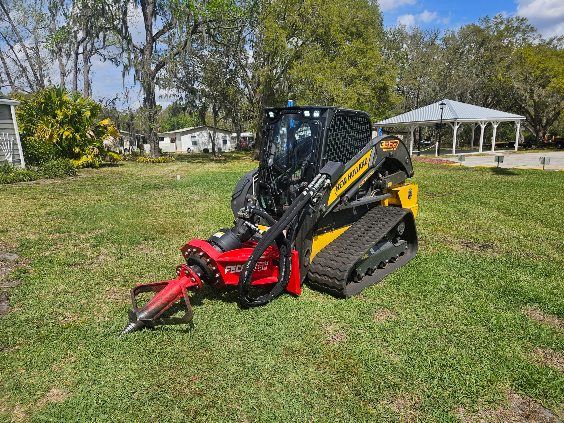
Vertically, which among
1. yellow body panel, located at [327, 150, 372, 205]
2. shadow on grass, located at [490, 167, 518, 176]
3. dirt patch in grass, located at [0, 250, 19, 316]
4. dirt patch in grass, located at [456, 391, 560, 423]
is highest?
yellow body panel, located at [327, 150, 372, 205]

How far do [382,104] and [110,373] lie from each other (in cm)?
2989

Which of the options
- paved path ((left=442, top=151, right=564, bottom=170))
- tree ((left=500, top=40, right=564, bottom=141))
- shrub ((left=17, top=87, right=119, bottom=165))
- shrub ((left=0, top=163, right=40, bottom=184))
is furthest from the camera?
tree ((left=500, top=40, right=564, bottom=141))

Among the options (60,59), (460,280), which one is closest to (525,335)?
(460,280)

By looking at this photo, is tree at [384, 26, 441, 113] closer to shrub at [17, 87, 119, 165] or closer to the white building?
the white building

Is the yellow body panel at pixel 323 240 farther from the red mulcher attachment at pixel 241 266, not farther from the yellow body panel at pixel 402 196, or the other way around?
the yellow body panel at pixel 402 196

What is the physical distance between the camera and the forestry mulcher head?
4.43 meters

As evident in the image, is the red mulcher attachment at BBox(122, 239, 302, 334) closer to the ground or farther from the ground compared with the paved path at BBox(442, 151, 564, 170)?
farther from the ground

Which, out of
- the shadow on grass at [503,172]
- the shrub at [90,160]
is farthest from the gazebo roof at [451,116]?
the shrub at [90,160]

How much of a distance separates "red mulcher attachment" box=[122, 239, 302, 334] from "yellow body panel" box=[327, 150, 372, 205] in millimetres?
861

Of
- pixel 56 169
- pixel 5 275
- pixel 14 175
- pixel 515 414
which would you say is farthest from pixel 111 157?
pixel 515 414

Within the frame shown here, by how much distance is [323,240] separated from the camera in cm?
528

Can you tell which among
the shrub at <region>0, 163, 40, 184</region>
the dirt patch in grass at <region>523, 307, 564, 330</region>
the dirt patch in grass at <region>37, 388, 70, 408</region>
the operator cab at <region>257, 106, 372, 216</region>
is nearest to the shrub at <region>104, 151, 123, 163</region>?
the shrub at <region>0, 163, 40, 184</region>

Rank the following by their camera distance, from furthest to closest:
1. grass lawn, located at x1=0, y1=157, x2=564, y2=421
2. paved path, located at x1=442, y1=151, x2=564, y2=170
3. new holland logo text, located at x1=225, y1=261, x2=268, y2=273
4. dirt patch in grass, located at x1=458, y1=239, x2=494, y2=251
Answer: paved path, located at x1=442, y1=151, x2=564, y2=170 < dirt patch in grass, located at x1=458, y1=239, x2=494, y2=251 < new holland logo text, located at x1=225, y1=261, x2=268, y2=273 < grass lawn, located at x1=0, y1=157, x2=564, y2=421

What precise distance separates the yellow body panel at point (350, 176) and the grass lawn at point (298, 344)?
4.00ft
